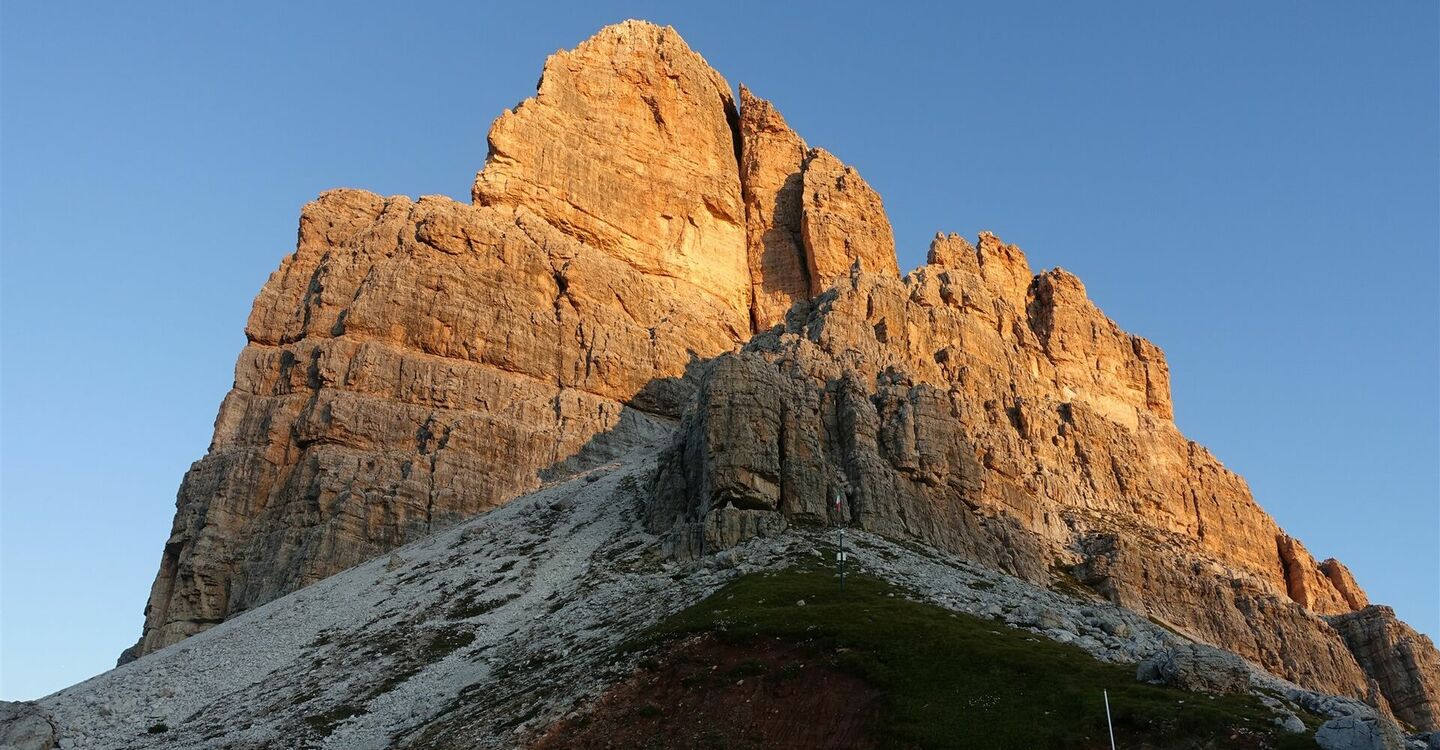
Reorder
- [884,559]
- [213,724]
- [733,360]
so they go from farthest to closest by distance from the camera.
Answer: [733,360]
[884,559]
[213,724]

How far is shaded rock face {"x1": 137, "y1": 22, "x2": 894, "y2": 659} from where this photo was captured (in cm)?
11488

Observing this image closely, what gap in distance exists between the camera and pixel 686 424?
3792 inches

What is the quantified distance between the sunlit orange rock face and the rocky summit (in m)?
0.41

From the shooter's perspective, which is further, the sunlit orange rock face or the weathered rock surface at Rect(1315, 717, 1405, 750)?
the sunlit orange rock face

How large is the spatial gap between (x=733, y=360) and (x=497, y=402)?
4717 centimetres

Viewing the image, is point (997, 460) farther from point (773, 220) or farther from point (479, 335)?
point (773, 220)

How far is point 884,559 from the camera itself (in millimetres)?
74438

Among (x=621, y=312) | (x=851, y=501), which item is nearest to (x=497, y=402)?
(x=621, y=312)

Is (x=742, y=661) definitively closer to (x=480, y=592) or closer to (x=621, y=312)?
(x=480, y=592)

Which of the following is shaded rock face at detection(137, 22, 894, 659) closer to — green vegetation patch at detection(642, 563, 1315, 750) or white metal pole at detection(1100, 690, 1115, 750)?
green vegetation patch at detection(642, 563, 1315, 750)

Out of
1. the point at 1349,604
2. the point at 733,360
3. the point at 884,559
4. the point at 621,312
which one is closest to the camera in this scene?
the point at 884,559

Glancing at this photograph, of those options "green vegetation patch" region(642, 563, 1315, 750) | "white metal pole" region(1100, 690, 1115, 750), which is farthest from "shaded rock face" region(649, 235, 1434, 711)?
"white metal pole" region(1100, 690, 1115, 750)

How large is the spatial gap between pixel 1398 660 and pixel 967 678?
73.9 m

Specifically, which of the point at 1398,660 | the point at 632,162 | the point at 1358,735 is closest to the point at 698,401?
the point at 1358,735
